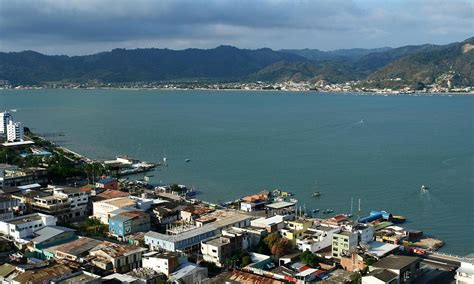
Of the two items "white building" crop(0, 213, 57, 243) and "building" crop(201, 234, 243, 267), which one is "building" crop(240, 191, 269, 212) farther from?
"white building" crop(0, 213, 57, 243)

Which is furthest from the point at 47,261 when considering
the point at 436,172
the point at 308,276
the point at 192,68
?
the point at 192,68

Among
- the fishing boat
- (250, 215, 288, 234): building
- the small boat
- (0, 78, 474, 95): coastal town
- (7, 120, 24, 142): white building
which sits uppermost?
(0, 78, 474, 95): coastal town

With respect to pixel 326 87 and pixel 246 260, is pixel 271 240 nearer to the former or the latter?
pixel 246 260

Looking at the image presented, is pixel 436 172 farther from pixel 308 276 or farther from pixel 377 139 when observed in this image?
pixel 308 276

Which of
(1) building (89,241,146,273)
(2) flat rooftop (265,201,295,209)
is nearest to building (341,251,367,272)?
(1) building (89,241,146,273)

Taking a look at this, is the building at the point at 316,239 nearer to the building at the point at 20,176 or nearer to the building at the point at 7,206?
the building at the point at 7,206

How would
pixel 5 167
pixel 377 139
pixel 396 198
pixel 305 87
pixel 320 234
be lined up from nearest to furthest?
pixel 320 234
pixel 396 198
pixel 5 167
pixel 377 139
pixel 305 87
